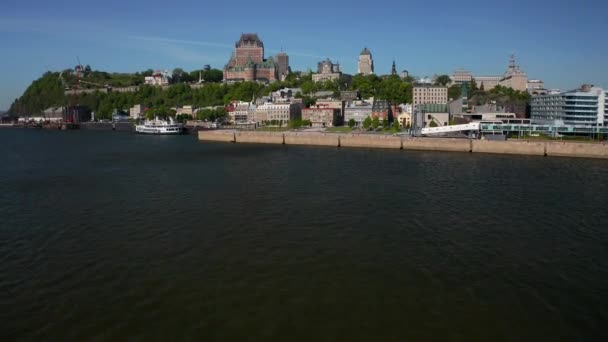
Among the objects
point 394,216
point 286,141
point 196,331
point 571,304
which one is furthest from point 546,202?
point 286,141

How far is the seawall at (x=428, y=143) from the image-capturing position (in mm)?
38781

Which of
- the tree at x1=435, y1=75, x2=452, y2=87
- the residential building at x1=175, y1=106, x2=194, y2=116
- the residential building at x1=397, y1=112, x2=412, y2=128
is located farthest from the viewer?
the tree at x1=435, y1=75, x2=452, y2=87

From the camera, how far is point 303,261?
12.3 meters

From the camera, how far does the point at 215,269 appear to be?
11719mm

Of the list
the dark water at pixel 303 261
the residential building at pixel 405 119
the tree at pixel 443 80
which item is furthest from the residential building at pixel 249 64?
the dark water at pixel 303 261

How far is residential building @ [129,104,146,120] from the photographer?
112m

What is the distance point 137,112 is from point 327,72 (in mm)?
49055

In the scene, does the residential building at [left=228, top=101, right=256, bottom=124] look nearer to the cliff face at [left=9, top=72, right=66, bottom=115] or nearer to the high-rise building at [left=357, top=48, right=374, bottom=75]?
the high-rise building at [left=357, top=48, right=374, bottom=75]

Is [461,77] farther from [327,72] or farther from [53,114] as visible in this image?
[53,114]

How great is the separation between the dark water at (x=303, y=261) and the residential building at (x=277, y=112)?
59.4 metres

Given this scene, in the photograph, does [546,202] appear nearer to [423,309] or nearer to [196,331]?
[423,309]

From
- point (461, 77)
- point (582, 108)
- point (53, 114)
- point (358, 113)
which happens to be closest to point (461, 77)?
point (461, 77)

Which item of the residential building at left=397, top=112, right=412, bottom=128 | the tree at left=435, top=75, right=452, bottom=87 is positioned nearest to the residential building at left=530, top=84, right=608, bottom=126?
the residential building at left=397, top=112, right=412, bottom=128

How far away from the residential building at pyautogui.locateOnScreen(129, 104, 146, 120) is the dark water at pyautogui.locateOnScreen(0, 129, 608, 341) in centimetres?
9087
